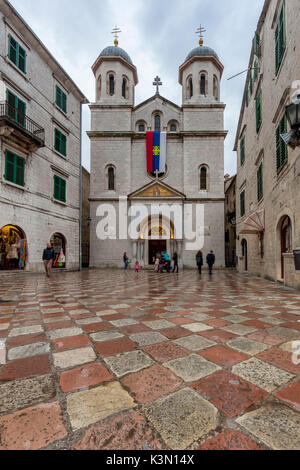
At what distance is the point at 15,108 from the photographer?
38.8 feet

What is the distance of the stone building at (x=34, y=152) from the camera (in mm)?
11688

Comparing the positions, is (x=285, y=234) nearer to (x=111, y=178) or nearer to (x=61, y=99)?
(x=111, y=178)

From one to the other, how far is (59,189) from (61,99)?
6702mm

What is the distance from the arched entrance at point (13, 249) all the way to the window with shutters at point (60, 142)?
6.75 metres

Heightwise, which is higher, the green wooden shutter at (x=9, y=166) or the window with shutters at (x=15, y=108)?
the window with shutters at (x=15, y=108)

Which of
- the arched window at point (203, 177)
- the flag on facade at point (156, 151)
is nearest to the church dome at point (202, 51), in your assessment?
the flag on facade at point (156, 151)

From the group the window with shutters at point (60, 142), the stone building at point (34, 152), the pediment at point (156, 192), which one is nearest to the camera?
the stone building at point (34, 152)

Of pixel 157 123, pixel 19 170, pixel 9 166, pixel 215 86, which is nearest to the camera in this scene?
pixel 9 166

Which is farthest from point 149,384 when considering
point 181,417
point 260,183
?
point 260,183

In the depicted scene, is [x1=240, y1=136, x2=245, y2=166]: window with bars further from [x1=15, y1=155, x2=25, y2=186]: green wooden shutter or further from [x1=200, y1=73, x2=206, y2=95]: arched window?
[x1=15, y1=155, x2=25, y2=186]: green wooden shutter

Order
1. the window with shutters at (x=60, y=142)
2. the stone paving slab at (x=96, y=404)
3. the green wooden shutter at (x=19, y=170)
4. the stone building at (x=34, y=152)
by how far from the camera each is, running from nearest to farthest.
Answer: the stone paving slab at (x=96, y=404)
the stone building at (x=34, y=152)
the green wooden shutter at (x=19, y=170)
the window with shutters at (x=60, y=142)

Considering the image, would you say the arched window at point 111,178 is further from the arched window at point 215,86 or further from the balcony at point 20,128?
the arched window at point 215,86
